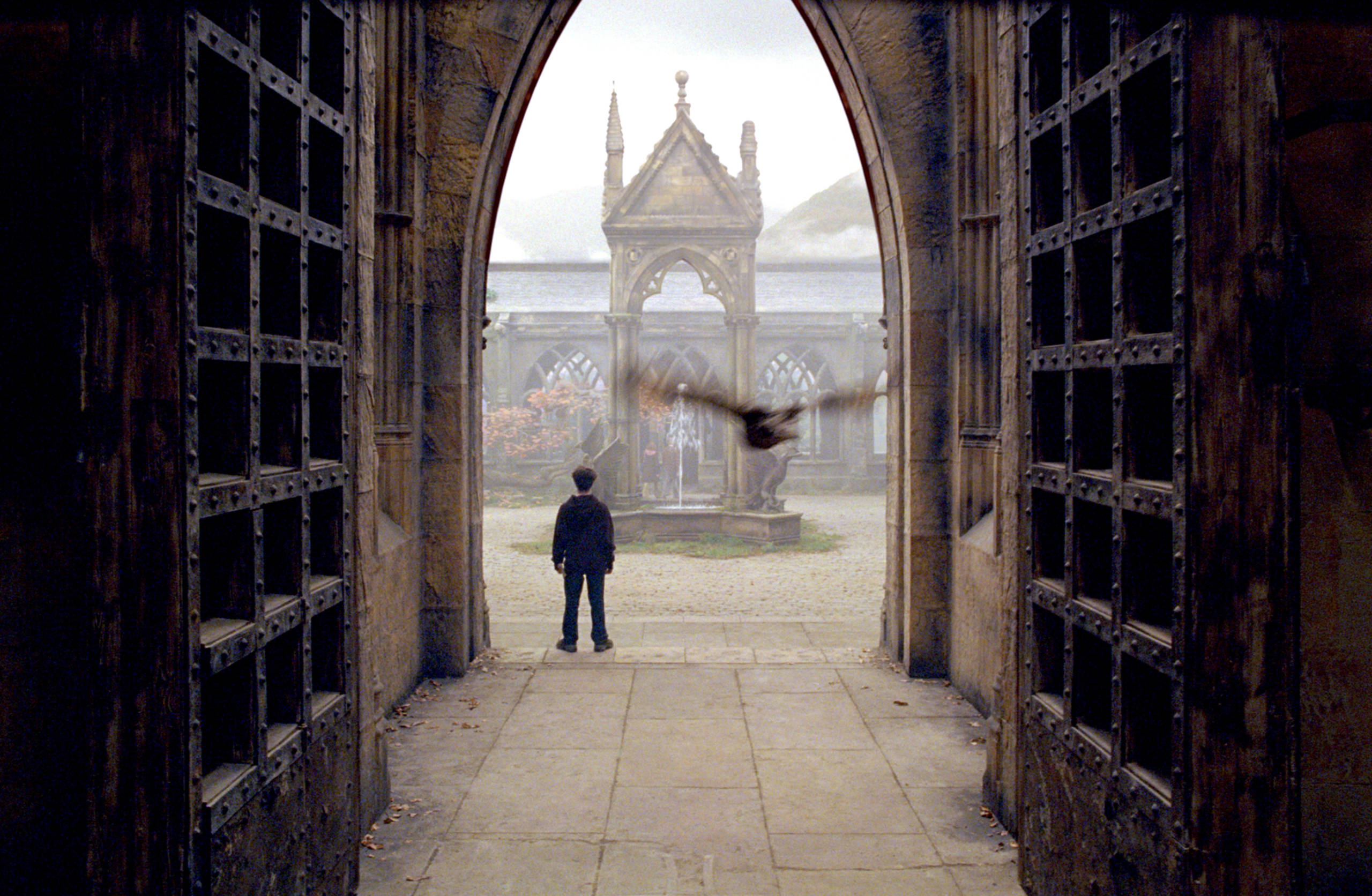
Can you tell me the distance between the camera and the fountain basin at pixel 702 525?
15.5 m

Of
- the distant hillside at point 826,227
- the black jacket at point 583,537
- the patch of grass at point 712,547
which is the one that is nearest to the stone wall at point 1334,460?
the black jacket at point 583,537

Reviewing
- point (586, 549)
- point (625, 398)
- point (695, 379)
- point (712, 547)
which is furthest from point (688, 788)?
point (695, 379)

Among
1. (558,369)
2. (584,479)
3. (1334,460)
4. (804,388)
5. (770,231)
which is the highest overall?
(770,231)

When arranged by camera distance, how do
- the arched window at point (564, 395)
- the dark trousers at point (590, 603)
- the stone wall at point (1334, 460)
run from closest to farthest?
the stone wall at point (1334, 460) → the dark trousers at point (590, 603) → the arched window at point (564, 395)

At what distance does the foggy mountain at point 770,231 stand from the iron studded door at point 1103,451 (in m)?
30.6

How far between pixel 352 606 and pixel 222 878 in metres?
1.01

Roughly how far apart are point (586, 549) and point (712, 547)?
7522 mm

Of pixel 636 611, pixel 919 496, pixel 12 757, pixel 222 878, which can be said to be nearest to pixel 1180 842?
pixel 222 878

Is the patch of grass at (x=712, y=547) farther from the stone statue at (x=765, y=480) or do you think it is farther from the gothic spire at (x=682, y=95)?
the gothic spire at (x=682, y=95)

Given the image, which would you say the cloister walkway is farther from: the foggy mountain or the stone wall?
the foggy mountain

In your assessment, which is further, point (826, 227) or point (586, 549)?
point (826, 227)

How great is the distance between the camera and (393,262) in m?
6.09

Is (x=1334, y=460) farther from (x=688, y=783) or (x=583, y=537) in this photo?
(x=583, y=537)

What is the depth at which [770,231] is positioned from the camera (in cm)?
7525
